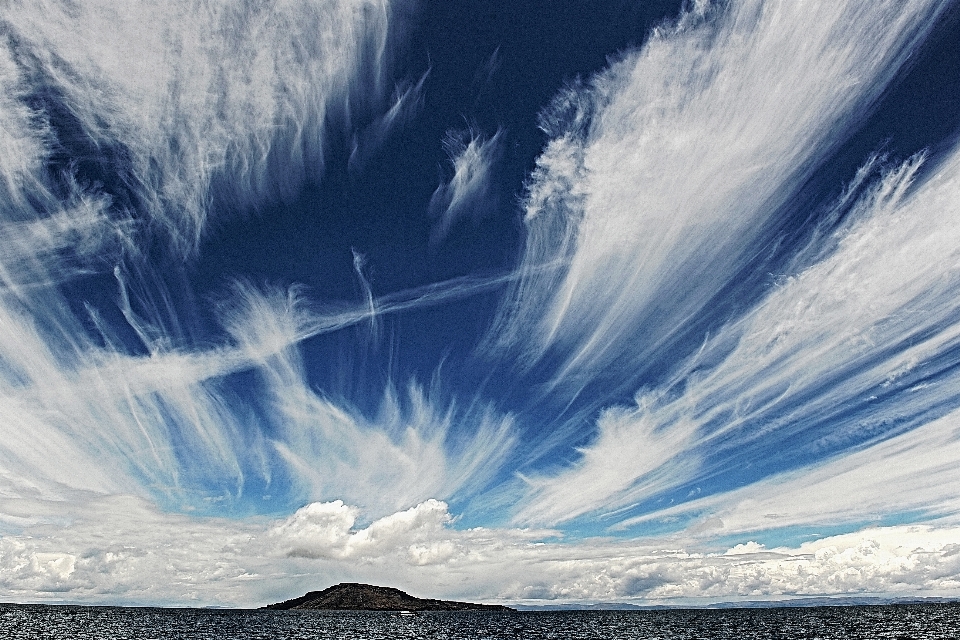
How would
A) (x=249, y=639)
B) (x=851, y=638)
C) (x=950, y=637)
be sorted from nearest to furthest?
(x=950, y=637) → (x=851, y=638) → (x=249, y=639)

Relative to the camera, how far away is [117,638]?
160m

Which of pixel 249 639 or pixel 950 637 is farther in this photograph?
pixel 249 639

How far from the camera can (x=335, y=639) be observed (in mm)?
174875

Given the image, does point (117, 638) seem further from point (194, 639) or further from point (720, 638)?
point (720, 638)

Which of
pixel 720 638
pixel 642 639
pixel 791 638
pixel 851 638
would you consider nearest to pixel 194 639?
pixel 642 639

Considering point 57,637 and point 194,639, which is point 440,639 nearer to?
point 194,639

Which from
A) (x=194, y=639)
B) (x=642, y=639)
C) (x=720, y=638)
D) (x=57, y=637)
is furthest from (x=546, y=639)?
(x=57, y=637)

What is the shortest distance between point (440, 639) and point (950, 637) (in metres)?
139

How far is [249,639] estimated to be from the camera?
171m

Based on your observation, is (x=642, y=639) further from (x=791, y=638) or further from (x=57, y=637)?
(x=57, y=637)

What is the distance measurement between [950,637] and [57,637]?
9727 inches

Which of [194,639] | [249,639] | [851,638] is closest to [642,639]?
[851,638]

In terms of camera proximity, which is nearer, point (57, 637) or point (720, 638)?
point (57, 637)

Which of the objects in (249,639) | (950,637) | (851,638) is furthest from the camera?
(249,639)
